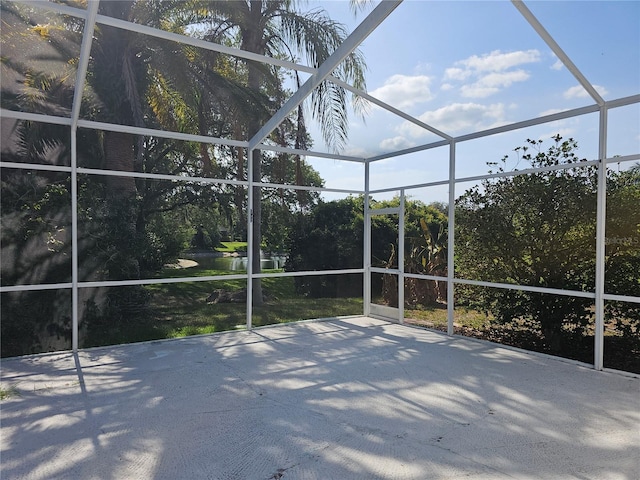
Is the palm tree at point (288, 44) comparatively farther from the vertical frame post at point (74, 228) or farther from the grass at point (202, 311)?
the vertical frame post at point (74, 228)

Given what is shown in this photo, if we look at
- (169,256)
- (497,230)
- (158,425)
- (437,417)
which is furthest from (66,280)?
(497,230)

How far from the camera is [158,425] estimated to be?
117 inches

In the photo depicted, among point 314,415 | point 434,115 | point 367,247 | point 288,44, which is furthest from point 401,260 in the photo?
point 288,44

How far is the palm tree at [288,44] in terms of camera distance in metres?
7.45

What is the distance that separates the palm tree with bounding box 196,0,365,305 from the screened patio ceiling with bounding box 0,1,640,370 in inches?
11.3

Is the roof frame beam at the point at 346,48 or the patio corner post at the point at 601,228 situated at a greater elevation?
the roof frame beam at the point at 346,48

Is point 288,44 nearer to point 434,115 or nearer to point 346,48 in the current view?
point 434,115

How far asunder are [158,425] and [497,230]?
4.95m

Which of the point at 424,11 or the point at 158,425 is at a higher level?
the point at 424,11

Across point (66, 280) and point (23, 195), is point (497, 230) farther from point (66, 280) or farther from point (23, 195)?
point (23, 195)

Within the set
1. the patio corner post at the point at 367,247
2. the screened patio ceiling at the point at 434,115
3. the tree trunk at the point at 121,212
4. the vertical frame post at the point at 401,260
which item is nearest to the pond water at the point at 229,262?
the tree trunk at the point at 121,212

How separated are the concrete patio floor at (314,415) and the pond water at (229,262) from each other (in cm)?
329

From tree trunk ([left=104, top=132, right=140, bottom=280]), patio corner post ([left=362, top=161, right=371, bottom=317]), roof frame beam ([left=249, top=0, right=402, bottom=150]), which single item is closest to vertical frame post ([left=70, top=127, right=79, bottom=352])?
tree trunk ([left=104, top=132, right=140, bottom=280])

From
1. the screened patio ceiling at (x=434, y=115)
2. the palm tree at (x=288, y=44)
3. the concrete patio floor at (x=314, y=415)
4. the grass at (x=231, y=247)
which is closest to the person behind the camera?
the concrete patio floor at (x=314, y=415)
